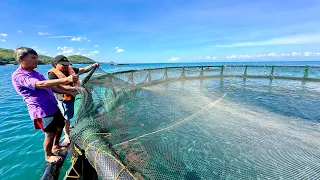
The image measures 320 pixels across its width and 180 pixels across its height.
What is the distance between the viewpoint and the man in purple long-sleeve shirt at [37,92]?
2510 mm

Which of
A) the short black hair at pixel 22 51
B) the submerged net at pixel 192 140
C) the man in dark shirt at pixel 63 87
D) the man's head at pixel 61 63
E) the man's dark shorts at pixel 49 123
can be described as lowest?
the submerged net at pixel 192 140

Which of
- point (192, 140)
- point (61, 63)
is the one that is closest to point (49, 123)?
point (61, 63)

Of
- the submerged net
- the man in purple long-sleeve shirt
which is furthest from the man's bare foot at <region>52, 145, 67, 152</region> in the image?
the submerged net

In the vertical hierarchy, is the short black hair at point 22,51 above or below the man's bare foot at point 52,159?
above

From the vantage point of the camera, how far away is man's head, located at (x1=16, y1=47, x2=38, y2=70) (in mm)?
2543

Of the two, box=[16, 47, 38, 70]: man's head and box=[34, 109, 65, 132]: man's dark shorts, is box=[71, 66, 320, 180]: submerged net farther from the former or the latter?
box=[16, 47, 38, 70]: man's head

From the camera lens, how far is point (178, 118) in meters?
5.50

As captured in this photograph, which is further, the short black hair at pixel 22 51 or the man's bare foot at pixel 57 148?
the man's bare foot at pixel 57 148

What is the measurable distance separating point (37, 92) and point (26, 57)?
0.55m

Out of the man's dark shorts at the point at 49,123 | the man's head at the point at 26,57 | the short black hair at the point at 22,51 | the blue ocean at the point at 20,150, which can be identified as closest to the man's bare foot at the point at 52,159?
the man's dark shorts at the point at 49,123

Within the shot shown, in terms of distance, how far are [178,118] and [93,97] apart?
285 centimetres

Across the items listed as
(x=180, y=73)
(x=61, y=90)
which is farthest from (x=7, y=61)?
(x=61, y=90)

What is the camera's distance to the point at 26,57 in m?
2.57

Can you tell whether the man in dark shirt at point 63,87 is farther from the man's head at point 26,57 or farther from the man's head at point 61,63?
the man's head at point 26,57
